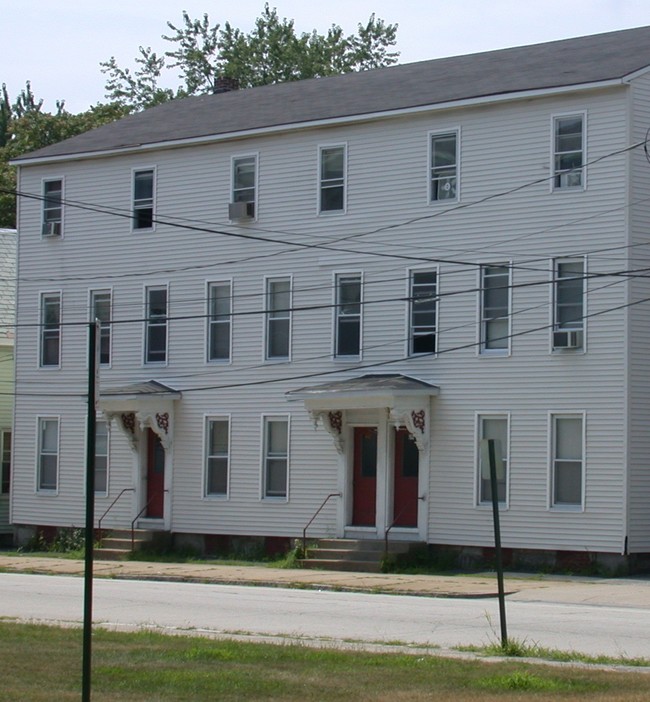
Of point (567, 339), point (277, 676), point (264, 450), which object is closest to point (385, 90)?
point (567, 339)

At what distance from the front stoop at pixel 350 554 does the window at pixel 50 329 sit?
974 centimetres

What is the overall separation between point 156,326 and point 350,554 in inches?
326

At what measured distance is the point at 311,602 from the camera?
72.6ft

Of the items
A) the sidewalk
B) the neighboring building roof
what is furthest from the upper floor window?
the sidewalk

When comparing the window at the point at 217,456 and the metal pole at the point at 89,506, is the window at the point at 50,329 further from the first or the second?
the metal pole at the point at 89,506

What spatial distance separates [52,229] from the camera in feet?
120

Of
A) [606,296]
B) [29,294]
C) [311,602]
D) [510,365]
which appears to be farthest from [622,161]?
[29,294]

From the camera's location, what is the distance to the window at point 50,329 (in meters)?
36.5

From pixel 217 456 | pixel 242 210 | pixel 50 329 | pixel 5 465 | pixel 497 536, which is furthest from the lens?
pixel 5 465

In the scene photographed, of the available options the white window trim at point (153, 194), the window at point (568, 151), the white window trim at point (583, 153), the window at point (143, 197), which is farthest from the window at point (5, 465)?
the window at point (568, 151)

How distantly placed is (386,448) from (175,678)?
1808 centimetres

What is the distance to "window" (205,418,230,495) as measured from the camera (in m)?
33.4

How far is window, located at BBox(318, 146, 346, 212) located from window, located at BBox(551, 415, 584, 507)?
23.6 feet

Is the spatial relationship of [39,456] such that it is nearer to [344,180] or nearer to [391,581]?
[344,180]
